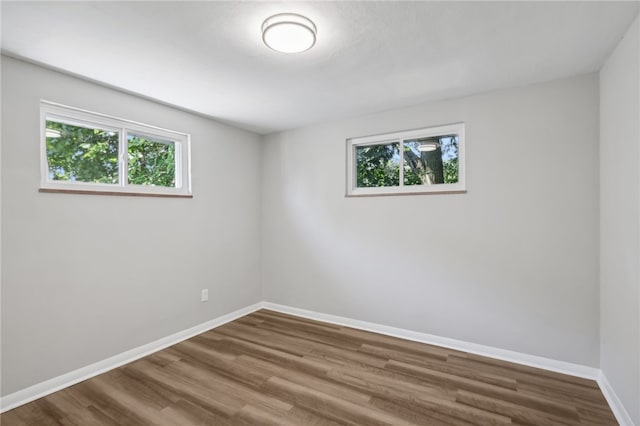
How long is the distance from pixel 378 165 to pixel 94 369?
129 inches

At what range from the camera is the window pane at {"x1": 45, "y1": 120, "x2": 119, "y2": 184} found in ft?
7.86

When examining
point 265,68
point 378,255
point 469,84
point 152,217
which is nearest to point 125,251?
point 152,217

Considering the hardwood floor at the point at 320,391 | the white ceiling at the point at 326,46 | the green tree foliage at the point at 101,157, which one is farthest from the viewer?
the green tree foliage at the point at 101,157

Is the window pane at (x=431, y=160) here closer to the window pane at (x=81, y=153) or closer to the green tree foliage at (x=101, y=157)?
the green tree foliage at (x=101, y=157)

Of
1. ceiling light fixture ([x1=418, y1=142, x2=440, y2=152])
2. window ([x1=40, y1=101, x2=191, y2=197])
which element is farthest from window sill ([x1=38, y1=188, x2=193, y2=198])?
ceiling light fixture ([x1=418, y1=142, x2=440, y2=152])

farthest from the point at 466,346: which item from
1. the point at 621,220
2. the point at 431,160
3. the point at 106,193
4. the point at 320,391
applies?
the point at 106,193

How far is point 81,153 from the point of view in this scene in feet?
8.38

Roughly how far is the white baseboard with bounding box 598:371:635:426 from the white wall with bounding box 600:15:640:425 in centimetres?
4

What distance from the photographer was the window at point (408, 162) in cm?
305

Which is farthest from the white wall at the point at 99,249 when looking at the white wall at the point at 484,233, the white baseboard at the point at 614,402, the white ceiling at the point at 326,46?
the white baseboard at the point at 614,402

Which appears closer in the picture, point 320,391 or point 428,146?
point 320,391

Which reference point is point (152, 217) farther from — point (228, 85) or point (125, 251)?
point (228, 85)

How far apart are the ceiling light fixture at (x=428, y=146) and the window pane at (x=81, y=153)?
9.74ft

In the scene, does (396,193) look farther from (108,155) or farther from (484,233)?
(108,155)
